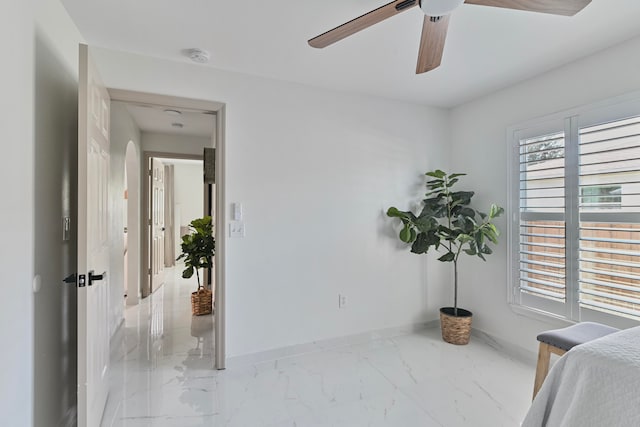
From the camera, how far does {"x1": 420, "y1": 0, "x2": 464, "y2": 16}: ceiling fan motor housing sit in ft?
4.27

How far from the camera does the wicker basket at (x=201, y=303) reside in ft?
12.3

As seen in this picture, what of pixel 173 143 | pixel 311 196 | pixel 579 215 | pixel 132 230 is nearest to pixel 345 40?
pixel 311 196

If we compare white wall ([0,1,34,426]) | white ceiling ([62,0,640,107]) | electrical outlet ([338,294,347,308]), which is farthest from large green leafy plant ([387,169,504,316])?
white wall ([0,1,34,426])

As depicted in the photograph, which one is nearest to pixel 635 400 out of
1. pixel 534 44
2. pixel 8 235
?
pixel 534 44

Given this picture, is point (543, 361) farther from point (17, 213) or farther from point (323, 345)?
point (17, 213)

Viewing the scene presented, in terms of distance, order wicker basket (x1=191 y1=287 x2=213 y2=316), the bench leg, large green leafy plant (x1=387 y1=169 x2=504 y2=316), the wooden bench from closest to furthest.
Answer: the wooden bench
the bench leg
large green leafy plant (x1=387 y1=169 x2=504 y2=316)
wicker basket (x1=191 y1=287 x2=213 y2=316)

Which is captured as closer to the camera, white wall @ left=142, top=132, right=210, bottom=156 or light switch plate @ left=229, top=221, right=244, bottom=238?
light switch plate @ left=229, top=221, right=244, bottom=238

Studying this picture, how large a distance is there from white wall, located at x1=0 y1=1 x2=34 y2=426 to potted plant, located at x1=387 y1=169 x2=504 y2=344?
261 cm

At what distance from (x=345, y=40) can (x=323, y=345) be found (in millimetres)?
2469

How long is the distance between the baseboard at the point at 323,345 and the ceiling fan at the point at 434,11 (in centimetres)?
232

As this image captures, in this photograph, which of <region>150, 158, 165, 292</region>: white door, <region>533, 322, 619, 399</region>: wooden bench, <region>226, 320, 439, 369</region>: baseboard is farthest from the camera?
A: <region>150, 158, 165, 292</region>: white door

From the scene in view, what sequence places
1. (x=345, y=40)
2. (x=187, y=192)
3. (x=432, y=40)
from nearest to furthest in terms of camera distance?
(x=432, y=40) < (x=345, y=40) < (x=187, y=192)

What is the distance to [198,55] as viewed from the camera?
2227mm

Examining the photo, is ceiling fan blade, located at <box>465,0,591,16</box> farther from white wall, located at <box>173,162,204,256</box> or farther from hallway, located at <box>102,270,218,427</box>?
white wall, located at <box>173,162,204,256</box>
